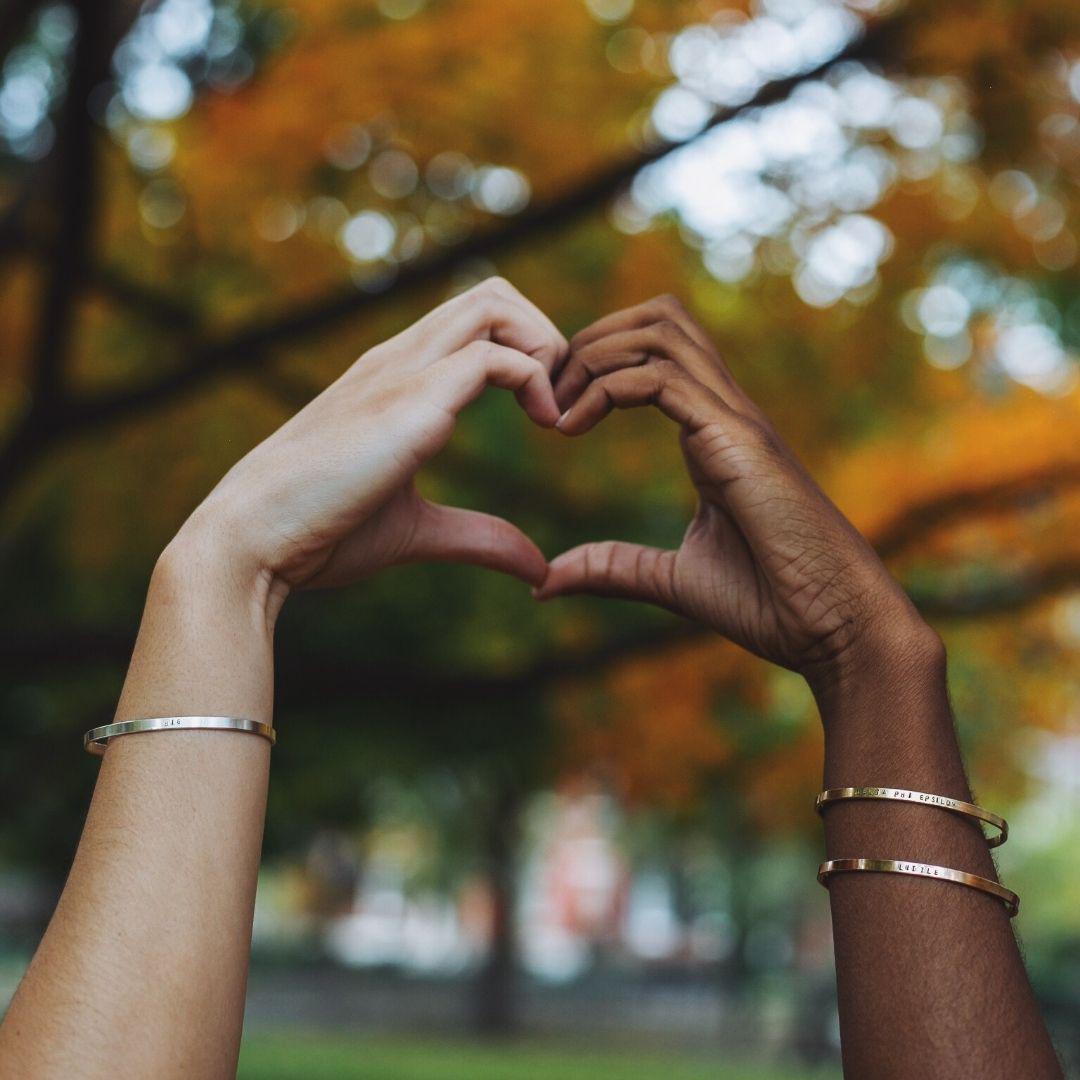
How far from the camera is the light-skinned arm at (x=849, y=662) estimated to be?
135cm

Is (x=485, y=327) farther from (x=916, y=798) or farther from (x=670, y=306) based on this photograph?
(x=916, y=798)

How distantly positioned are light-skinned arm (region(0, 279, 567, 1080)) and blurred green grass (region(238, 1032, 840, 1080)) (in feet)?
33.4

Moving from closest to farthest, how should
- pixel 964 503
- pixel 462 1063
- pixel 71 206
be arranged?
pixel 71 206
pixel 964 503
pixel 462 1063

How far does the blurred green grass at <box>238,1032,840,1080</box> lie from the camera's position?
11.7m

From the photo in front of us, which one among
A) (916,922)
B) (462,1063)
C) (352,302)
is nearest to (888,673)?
(916,922)

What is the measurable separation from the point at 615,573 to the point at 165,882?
2.90 feet

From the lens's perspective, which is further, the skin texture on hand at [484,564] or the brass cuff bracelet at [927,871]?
the brass cuff bracelet at [927,871]

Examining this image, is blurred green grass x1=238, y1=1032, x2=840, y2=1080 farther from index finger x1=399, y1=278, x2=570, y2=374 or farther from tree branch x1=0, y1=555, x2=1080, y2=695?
index finger x1=399, y1=278, x2=570, y2=374

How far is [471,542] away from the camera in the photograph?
6.32 feet

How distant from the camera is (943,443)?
651 centimetres

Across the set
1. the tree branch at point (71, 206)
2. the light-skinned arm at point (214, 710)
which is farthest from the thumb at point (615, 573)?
the tree branch at point (71, 206)

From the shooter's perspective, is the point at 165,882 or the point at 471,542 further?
the point at 471,542

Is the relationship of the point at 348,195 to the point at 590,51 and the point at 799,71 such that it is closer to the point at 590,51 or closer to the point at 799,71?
the point at 590,51

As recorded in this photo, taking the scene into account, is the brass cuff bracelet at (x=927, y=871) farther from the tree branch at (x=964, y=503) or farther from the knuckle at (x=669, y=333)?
the tree branch at (x=964, y=503)
